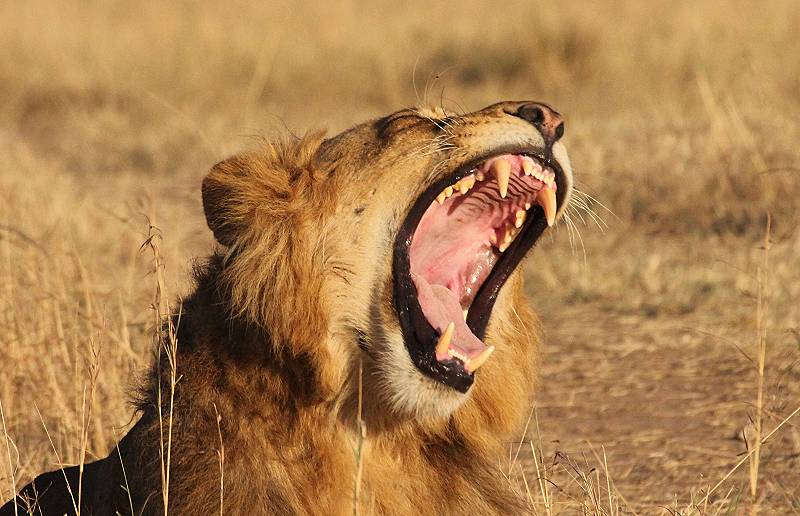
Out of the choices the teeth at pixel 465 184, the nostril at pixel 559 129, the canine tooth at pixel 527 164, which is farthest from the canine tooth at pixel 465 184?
the nostril at pixel 559 129

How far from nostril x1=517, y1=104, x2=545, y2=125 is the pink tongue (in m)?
0.49

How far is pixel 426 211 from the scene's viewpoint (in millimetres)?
3658

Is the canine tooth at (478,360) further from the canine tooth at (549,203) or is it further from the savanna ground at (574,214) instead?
the savanna ground at (574,214)

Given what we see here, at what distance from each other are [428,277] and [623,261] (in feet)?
12.7

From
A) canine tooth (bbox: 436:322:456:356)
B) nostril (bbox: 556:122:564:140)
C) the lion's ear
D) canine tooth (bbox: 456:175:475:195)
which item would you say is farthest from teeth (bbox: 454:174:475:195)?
the lion's ear

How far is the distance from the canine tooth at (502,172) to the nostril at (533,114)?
0.41ft

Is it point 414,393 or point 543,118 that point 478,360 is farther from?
point 543,118

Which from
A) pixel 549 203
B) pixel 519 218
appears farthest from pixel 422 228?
pixel 549 203

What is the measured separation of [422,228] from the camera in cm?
390

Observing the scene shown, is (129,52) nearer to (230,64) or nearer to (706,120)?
(230,64)

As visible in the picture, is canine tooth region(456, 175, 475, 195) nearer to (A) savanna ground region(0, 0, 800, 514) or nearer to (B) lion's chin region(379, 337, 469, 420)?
(A) savanna ground region(0, 0, 800, 514)

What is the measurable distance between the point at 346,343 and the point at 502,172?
0.58 m

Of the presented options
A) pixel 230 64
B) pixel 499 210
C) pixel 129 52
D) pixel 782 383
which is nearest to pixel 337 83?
pixel 230 64

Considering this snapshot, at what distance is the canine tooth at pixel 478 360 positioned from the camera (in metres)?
3.39
